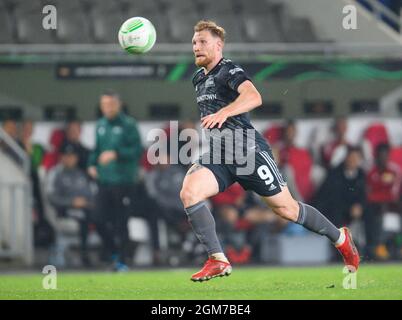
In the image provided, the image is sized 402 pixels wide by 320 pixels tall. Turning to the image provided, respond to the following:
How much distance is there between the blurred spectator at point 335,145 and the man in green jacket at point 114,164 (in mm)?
3500

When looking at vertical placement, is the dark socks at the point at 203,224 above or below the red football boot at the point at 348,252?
above

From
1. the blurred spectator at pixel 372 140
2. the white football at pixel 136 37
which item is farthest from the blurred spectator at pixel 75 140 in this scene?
the white football at pixel 136 37

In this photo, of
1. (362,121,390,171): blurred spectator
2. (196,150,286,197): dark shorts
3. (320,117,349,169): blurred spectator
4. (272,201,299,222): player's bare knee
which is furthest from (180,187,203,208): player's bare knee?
(362,121,390,171): blurred spectator

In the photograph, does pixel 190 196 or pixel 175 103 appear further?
pixel 175 103

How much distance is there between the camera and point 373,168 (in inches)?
642

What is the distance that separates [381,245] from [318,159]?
1608 mm

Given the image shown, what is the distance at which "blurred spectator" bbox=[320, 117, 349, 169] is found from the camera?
1630 cm

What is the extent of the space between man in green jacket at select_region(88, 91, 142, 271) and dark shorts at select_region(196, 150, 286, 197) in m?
4.55

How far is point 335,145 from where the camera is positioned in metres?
16.4

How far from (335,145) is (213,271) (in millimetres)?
7696

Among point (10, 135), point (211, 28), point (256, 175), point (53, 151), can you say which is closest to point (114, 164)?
point (53, 151)

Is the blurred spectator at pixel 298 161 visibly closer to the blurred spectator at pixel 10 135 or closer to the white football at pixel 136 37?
the blurred spectator at pixel 10 135

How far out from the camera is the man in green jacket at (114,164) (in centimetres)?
1385

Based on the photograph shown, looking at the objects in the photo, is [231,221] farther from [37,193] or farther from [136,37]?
[136,37]
